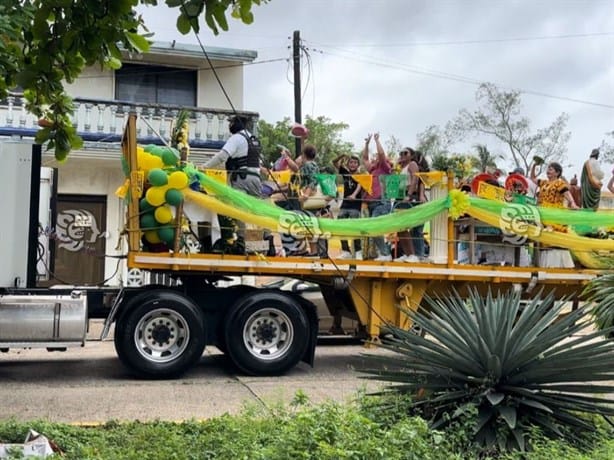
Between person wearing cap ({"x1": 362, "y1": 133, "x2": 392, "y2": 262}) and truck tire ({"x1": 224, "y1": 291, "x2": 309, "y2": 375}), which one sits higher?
person wearing cap ({"x1": 362, "y1": 133, "x2": 392, "y2": 262})

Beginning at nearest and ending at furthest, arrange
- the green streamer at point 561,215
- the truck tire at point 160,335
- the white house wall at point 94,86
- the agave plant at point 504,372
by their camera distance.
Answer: the agave plant at point 504,372 → the truck tire at point 160,335 → the green streamer at point 561,215 → the white house wall at point 94,86

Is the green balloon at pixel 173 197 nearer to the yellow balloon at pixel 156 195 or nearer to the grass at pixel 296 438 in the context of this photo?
the yellow balloon at pixel 156 195

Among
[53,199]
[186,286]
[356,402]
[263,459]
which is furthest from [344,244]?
[263,459]

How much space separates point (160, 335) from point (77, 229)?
7.58m

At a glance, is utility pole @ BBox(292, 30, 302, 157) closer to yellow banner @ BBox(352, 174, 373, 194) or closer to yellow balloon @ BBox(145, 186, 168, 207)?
yellow banner @ BBox(352, 174, 373, 194)

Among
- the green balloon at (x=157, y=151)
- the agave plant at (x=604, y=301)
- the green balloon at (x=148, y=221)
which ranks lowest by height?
the agave plant at (x=604, y=301)

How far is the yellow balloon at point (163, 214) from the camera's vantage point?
8.73 metres

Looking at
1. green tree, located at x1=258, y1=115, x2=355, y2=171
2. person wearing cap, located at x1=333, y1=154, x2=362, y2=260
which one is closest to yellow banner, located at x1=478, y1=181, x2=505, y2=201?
person wearing cap, located at x1=333, y1=154, x2=362, y2=260

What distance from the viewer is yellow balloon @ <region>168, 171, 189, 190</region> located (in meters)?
8.69

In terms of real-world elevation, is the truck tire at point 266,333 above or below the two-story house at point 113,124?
below

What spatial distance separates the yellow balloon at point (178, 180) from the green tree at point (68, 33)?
3314mm

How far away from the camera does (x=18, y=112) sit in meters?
16.2

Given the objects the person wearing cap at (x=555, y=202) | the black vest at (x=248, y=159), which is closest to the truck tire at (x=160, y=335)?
the black vest at (x=248, y=159)

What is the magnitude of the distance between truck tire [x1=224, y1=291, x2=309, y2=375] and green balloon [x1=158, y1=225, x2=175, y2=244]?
46.2 inches
